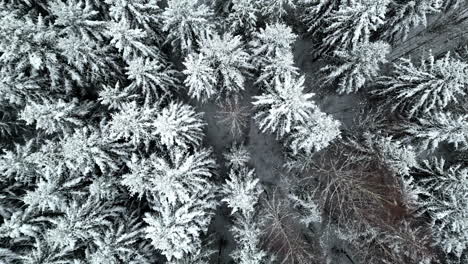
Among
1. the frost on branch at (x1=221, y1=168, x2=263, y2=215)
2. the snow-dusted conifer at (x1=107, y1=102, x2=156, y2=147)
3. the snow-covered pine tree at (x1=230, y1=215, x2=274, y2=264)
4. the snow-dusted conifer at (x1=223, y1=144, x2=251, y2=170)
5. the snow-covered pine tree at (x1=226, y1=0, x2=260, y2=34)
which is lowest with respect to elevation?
the snow-covered pine tree at (x1=230, y1=215, x2=274, y2=264)

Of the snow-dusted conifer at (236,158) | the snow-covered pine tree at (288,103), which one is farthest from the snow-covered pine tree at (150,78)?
the snow-covered pine tree at (288,103)

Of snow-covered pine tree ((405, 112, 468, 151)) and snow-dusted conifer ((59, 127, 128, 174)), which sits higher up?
snow-covered pine tree ((405, 112, 468, 151))

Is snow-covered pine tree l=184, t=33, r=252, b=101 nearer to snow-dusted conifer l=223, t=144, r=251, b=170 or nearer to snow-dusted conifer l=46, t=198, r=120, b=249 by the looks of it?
snow-dusted conifer l=223, t=144, r=251, b=170

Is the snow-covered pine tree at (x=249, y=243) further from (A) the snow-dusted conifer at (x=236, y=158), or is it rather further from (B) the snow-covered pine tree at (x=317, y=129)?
(B) the snow-covered pine tree at (x=317, y=129)

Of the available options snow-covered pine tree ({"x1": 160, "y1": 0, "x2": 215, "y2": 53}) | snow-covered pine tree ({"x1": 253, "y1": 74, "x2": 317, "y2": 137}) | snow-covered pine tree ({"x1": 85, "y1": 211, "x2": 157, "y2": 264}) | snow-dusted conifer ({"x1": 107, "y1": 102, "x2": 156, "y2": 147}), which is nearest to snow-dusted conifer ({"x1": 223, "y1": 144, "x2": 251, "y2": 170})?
snow-covered pine tree ({"x1": 253, "y1": 74, "x2": 317, "y2": 137})

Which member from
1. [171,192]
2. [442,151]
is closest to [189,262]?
[171,192]

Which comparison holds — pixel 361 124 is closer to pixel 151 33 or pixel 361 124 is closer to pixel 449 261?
pixel 449 261

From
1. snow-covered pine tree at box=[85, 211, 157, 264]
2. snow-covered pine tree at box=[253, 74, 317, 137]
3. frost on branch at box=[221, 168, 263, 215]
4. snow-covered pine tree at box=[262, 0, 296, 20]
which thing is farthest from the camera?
snow-covered pine tree at box=[262, 0, 296, 20]
